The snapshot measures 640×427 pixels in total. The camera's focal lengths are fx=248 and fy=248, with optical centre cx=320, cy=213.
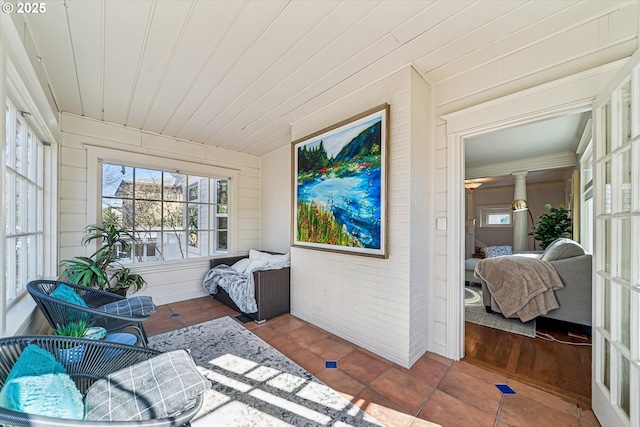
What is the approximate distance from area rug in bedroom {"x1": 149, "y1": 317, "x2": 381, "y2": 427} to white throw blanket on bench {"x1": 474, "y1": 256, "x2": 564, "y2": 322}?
237cm

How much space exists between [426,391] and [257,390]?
120cm

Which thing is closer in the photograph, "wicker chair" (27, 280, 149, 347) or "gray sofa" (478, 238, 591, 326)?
"wicker chair" (27, 280, 149, 347)

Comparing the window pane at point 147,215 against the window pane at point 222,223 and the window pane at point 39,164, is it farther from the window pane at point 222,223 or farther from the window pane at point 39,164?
the window pane at point 39,164

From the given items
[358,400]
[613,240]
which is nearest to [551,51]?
[613,240]

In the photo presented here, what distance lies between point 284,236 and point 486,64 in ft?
10.6

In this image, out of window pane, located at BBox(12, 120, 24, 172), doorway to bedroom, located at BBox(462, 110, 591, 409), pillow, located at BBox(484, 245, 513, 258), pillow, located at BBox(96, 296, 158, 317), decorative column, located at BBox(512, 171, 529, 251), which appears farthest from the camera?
decorative column, located at BBox(512, 171, 529, 251)

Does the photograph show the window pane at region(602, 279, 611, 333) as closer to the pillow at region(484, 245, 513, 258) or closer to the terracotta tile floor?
the terracotta tile floor

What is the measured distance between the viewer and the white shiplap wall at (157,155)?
9.64ft

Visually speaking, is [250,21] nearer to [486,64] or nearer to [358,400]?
[486,64]

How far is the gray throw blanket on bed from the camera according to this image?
119 inches

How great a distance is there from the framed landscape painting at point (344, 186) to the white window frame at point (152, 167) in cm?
165

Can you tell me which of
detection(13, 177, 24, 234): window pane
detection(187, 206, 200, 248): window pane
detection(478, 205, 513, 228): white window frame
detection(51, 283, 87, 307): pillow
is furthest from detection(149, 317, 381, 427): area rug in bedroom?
detection(478, 205, 513, 228): white window frame

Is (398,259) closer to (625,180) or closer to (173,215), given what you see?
(625,180)

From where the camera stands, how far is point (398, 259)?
2104mm
